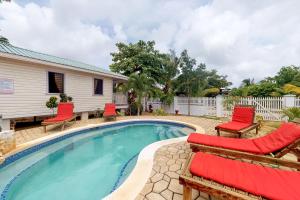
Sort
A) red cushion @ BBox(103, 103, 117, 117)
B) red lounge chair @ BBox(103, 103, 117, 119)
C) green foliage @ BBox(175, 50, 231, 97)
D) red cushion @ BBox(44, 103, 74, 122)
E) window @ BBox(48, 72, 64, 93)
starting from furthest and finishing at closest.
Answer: green foliage @ BBox(175, 50, 231, 97) → red cushion @ BBox(103, 103, 117, 117) → red lounge chair @ BBox(103, 103, 117, 119) → window @ BBox(48, 72, 64, 93) → red cushion @ BBox(44, 103, 74, 122)

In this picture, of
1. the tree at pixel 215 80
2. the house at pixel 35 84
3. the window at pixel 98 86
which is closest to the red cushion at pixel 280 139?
the house at pixel 35 84

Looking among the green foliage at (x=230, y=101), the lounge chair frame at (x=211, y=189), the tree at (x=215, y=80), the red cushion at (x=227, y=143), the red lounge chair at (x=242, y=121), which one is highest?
the tree at (x=215, y=80)

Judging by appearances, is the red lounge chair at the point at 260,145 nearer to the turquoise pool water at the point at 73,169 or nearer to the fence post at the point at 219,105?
the turquoise pool water at the point at 73,169

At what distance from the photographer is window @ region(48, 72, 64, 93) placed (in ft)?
33.5

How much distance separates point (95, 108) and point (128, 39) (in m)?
10.8

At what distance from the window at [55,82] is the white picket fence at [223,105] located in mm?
9881

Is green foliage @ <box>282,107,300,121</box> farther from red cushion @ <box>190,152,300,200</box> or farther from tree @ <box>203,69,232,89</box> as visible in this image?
tree @ <box>203,69,232,89</box>

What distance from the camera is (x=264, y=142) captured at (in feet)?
12.7

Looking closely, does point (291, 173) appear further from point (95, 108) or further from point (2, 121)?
point (95, 108)

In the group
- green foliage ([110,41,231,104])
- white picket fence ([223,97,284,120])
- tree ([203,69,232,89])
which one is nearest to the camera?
white picket fence ([223,97,284,120])

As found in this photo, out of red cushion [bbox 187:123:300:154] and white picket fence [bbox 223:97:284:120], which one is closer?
red cushion [bbox 187:123:300:154]

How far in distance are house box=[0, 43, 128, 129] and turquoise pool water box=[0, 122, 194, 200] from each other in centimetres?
360

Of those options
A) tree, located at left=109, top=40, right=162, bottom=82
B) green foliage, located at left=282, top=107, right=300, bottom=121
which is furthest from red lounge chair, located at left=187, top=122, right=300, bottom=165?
tree, located at left=109, top=40, right=162, bottom=82

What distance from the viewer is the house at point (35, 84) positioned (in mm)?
8102
